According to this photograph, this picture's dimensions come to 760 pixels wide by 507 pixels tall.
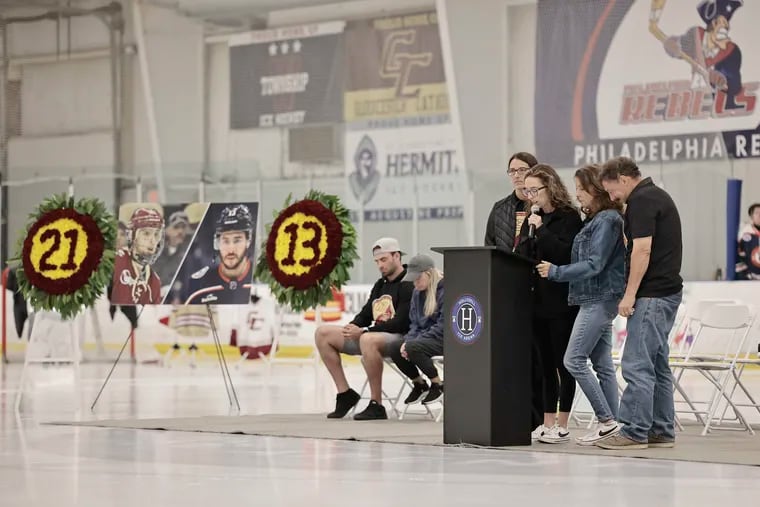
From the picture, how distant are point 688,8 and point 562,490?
12.9m

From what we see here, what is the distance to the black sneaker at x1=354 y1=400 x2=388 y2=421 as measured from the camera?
8.45m

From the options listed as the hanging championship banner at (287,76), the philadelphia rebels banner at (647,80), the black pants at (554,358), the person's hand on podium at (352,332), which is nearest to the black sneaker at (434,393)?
the person's hand on podium at (352,332)

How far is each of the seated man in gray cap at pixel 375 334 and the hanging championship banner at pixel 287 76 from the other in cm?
1127

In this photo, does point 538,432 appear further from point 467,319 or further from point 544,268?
point 544,268

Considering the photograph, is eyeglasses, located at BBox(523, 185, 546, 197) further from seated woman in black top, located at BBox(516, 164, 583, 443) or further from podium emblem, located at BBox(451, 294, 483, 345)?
podium emblem, located at BBox(451, 294, 483, 345)

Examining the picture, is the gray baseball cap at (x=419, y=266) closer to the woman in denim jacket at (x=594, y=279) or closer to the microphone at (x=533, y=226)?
the microphone at (x=533, y=226)

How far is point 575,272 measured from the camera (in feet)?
21.4

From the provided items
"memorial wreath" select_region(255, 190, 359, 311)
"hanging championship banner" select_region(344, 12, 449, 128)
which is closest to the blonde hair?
"memorial wreath" select_region(255, 190, 359, 311)

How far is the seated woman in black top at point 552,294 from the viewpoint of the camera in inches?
269

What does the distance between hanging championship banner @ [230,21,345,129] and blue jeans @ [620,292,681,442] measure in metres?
13.8

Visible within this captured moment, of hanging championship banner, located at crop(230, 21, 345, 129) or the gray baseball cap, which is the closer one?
the gray baseball cap

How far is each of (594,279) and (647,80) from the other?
11080mm

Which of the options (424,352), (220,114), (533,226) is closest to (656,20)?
(220,114)

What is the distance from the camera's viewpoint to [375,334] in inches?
338
